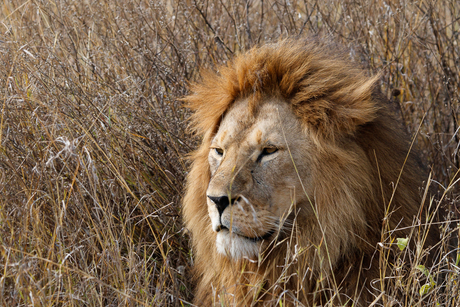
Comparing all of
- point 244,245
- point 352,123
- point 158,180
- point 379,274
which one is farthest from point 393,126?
point 158,180

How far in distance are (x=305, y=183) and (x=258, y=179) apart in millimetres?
215

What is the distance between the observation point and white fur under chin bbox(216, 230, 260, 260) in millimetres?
2391

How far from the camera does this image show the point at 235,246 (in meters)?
2.39

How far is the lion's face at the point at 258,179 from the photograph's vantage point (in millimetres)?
2346

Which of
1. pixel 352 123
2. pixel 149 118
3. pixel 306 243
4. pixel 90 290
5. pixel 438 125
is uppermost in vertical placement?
pixel 149 118

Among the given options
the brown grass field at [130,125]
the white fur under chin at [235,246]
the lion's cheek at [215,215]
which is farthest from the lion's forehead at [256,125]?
the brown grass field at [130,125]

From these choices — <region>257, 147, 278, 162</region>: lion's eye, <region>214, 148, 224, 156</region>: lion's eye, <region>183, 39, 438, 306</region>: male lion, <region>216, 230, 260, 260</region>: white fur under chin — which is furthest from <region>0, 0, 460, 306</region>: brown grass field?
<region>257, 147, 278, 162</region>: lion's eye

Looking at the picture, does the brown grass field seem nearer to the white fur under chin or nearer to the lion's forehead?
the white fur under chin

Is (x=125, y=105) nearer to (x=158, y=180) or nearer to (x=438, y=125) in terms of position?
(x=158, y=180)

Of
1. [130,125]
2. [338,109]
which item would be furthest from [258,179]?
→ [130,125]

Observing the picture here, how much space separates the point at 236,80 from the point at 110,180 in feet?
3.34

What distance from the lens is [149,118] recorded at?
362 centimetres

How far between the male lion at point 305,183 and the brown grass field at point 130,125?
0.22 meters

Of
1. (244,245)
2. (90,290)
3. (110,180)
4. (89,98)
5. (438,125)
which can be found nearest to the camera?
(244,245)
